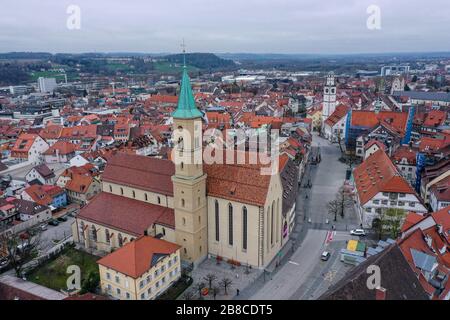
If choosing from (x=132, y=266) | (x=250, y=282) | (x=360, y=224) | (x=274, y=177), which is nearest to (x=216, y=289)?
(x=250, y=282)

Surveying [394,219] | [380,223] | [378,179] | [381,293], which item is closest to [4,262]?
[381,293]

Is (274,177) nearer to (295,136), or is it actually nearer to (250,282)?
(250,282)

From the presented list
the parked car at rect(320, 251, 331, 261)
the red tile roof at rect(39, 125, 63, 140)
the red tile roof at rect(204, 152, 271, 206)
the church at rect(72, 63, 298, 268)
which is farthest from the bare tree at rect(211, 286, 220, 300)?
the red tile roof at rect(39, 125, 63, 140)

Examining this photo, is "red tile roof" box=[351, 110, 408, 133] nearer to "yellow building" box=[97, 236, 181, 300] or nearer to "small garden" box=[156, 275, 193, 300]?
"small garden" box=[156, 275, 193, 300]

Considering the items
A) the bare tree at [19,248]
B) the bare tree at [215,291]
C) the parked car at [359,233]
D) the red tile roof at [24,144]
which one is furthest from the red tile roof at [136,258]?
the red tile roof at [24,144]

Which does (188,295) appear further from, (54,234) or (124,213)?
(54,234)

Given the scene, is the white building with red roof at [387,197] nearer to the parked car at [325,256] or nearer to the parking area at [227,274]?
the parked car at [325,256]

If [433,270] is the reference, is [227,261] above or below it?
below
